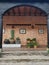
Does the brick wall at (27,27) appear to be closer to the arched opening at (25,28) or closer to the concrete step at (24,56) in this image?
the arched opening at (25,28)

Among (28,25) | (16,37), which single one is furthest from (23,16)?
(16,37)

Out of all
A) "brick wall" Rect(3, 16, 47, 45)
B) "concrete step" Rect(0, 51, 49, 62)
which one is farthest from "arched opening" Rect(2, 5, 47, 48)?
"concrete step" Rect(0, 51, 49, 62)

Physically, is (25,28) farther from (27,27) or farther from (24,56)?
(24,56)

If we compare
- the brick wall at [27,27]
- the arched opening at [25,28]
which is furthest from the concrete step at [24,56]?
the brick wall at [27,27]

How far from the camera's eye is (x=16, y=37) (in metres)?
16.4

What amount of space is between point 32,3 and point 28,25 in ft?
20.5

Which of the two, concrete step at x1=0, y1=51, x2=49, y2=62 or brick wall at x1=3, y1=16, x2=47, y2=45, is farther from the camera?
brick wall at x1=3, y1=16, x2=47, y2=45

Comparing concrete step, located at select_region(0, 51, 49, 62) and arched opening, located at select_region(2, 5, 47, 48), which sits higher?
arched opening, located at select_region(2, 5, 47, 48)

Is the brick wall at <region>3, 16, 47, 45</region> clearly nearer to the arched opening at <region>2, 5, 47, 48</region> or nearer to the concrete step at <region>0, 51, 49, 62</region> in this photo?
the arched opening at <region>2, 5, 47, 48</region>

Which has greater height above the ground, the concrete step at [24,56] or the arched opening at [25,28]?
the arched opening at [25,28]

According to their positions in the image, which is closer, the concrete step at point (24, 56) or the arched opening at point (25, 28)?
the concrete step at point (24, 56)

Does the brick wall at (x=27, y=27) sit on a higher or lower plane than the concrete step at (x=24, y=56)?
higher

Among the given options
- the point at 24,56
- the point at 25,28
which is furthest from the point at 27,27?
the point at 24,56

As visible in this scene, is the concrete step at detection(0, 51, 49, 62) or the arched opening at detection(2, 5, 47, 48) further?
the arched opening at detection(2, 5, 47, 48)
